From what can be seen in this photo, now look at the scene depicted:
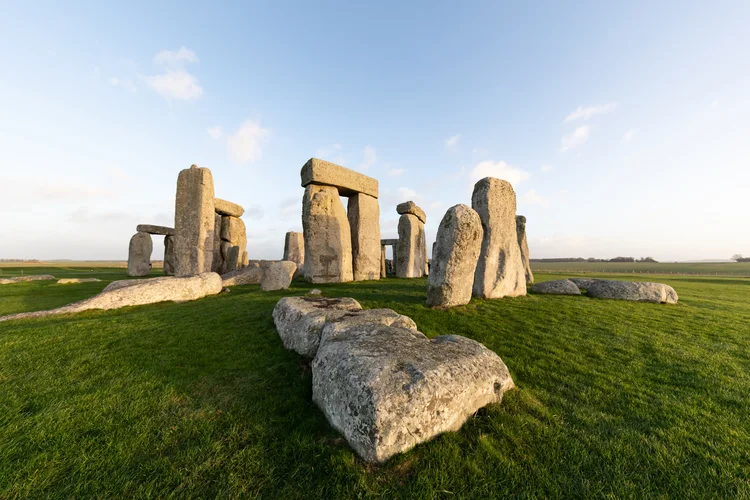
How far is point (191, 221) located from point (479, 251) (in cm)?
1156

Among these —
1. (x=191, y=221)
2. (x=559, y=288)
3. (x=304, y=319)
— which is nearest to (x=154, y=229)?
(x=191, y=221)

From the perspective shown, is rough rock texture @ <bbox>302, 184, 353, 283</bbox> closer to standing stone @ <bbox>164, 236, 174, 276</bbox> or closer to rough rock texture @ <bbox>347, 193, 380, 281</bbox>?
rough rock texture @ <bbox>347, 193, 380, 281</bbox>

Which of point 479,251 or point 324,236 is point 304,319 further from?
point 324,236

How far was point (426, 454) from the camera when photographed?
7.30 feet

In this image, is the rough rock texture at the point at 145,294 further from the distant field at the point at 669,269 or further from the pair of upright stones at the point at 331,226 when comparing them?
the distant field at the point at 669,269

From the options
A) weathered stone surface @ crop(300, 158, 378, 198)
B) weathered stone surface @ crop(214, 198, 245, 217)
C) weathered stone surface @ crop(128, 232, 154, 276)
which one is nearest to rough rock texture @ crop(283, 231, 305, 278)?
weathered stone surface @ crop(214, 198, 245, 217)

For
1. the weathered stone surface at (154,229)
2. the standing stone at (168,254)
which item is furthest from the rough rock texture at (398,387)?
the weathered stone surface at (154,229)

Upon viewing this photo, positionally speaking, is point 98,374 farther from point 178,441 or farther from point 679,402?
point 679,402

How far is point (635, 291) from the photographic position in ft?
28.1

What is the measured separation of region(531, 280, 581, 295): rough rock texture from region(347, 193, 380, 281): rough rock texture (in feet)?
22.8

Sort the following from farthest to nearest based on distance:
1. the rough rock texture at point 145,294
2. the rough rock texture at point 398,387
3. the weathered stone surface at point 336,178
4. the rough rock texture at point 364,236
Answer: the rough rock texture at point 364,236, the weathered stone surface at point 336,178, the rough rock texture at point 145,294, the rough rock texture at point 398,387

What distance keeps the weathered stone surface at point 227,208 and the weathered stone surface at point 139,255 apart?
6.01 meters

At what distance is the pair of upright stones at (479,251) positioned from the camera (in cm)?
671

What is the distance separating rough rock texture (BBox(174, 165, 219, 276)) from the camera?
11.8 metres
